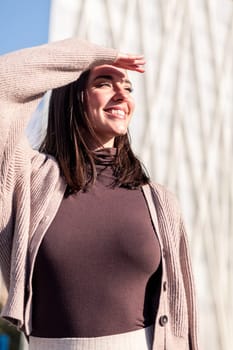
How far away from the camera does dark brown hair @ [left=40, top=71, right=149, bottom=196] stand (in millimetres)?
1697

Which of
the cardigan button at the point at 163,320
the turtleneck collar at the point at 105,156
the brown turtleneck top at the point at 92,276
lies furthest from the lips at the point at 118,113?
the cardigan button at the point at 163,320

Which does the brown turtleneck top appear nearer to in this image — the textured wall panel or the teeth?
the teeth

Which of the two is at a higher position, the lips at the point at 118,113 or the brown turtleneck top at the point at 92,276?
the lips at the point at 118,113

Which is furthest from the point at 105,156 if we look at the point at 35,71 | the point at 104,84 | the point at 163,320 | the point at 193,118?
the point at 193,118

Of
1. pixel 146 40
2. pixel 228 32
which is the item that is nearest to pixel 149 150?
pixel 146 40

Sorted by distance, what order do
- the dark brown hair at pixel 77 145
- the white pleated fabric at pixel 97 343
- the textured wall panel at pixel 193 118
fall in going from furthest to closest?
the textured wall panel at pixel 193 118 → the dark brown hair at pixel 77 145 → the white pleated fabric at pixel 97 343

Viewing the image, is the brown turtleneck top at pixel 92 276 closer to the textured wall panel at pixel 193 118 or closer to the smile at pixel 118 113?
the smile at pixel 118 113

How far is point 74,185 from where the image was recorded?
166cm

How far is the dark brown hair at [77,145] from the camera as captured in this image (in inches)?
66.8

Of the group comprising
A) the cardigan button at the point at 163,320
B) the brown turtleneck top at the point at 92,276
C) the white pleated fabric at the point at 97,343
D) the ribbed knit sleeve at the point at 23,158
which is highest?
the ribbed knit sleeve at the point at 23,158

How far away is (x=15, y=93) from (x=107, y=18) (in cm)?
924

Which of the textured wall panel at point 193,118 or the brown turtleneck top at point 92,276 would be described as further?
the textured wall panel at point 193,118

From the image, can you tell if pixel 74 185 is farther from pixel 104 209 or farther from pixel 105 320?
pixel 105 320

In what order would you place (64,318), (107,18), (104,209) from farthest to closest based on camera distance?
(107,18) < (104,209) < (64,318)
